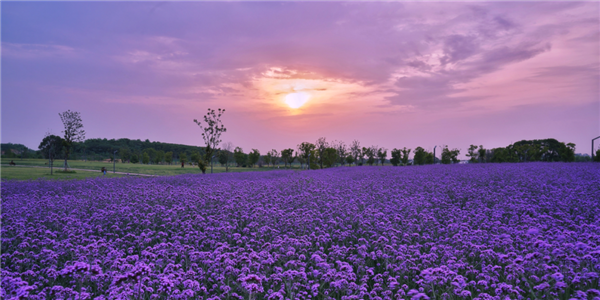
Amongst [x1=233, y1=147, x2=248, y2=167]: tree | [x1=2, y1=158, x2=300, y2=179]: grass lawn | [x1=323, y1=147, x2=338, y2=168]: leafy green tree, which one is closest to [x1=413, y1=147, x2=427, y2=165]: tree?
[x1=323, y1=147, x2=338, y2=168]: leafy green tree

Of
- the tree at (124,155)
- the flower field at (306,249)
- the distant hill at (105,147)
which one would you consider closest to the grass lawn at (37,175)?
the flower field at (306,249)

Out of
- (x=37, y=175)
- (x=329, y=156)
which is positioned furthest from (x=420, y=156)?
(x=37, y=175)

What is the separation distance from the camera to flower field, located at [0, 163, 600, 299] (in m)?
3.78

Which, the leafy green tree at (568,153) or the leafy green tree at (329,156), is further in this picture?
the leafy green tree at (329,156)

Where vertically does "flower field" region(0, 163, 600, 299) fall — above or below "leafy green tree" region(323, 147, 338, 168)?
below

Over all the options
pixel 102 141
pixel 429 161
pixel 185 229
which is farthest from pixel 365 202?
pixel 102 141

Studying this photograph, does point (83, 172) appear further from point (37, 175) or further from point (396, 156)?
point (396, 156)

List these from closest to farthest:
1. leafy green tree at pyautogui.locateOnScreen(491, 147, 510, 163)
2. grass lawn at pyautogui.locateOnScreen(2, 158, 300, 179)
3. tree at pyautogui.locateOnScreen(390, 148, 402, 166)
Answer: grass lawn at pyautogui.locateOnScreen(2, 158, 300, 179) → leafy green tree at pyautogui.locateOnScreen(491, 147, 510, 163) → tree at pyautogui.locateOnScreen(390, 148, 402, 166)

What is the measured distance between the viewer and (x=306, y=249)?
18.2ft

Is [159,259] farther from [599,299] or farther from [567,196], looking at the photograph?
[567,196]

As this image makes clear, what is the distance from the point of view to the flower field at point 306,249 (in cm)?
378

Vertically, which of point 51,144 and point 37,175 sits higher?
point 51,144

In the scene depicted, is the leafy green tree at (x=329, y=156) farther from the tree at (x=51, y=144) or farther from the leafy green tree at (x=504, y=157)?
the tree at (x=51, y=144)

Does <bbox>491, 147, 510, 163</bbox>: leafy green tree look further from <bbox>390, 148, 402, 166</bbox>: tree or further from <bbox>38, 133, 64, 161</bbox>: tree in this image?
<bbox>38, 133, 64, 161</bbox>: tree
